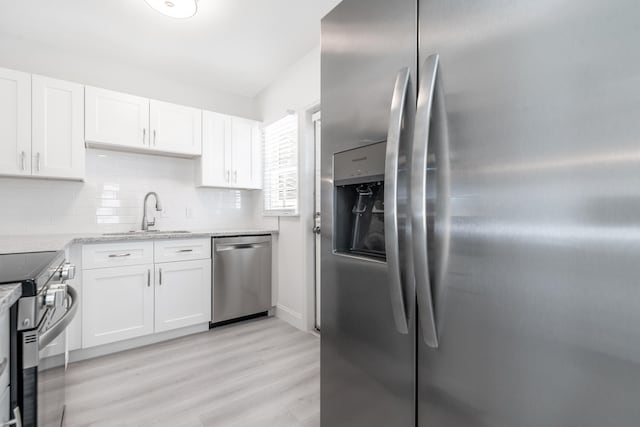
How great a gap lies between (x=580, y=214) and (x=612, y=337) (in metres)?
0.23

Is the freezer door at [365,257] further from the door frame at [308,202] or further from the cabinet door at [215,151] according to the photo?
the cabinet door at [215,151]

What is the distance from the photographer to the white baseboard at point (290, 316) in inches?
113

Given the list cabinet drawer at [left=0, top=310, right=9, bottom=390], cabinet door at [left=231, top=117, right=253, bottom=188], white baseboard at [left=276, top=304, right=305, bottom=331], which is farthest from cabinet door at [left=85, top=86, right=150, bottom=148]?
cabinet drawer at [left=0, top=310, right=9, bottom=390]

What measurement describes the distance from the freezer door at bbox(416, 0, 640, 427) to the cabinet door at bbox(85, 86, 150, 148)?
282 cm

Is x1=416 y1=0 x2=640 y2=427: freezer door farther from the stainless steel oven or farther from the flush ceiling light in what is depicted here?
the flush ceiling light

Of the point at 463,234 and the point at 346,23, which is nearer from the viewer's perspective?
the point at 463,234

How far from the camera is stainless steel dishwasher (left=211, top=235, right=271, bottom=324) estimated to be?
2.84 meters

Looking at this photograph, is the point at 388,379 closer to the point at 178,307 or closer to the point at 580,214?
the point at 580,214

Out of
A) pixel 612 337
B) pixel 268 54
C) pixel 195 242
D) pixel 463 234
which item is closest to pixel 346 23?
pixel 463 234

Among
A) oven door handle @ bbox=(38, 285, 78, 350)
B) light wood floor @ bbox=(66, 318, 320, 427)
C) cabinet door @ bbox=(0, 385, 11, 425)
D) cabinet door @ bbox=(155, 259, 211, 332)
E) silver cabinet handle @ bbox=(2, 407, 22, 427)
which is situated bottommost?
light wood floor @ bbox=(66, 318, 320, 427)

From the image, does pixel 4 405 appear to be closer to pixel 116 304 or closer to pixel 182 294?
pixel 116 304

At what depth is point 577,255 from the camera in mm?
563

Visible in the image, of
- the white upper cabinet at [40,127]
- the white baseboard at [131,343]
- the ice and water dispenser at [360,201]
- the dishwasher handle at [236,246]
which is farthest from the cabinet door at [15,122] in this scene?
the ice and water dispenser at [360,201]

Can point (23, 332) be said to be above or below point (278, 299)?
above
